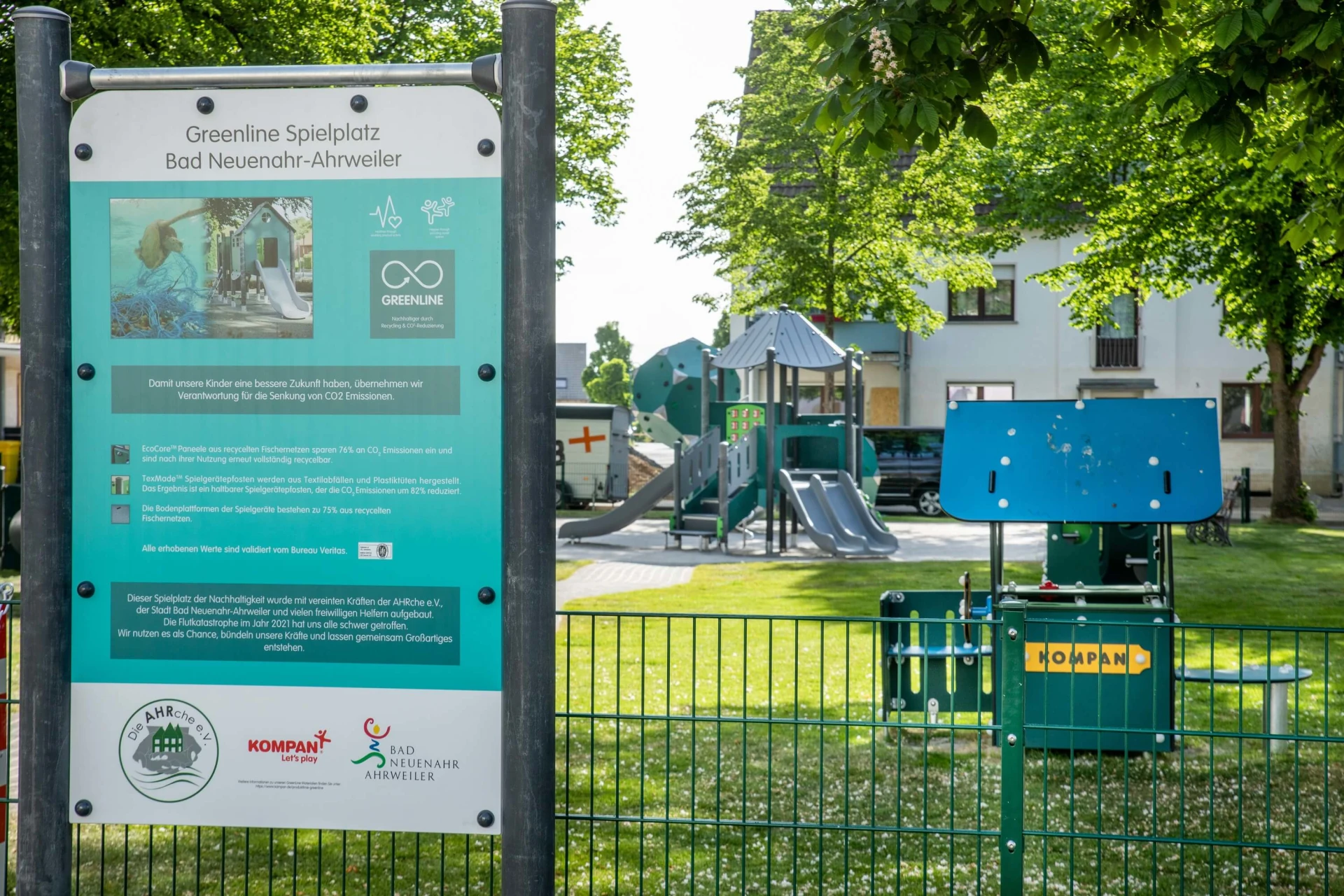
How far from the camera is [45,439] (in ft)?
11.2

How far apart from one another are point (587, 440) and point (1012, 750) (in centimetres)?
2847

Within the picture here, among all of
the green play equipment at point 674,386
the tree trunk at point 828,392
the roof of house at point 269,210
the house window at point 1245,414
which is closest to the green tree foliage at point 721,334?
the tree trunk at point 828,392

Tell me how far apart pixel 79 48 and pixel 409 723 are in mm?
13769

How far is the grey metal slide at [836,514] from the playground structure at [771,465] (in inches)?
0.9

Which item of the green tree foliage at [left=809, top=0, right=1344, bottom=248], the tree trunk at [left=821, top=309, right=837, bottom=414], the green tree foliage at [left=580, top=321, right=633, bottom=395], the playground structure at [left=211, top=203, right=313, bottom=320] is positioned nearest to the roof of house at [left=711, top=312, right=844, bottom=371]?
the tree trunk at [left=821, top=309, right=837, bottom=414]

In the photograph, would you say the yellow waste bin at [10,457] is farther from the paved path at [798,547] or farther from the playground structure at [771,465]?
the playground structure at [771,465]

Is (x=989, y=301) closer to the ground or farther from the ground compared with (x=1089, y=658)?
farther from the ground

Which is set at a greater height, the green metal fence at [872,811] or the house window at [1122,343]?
the house window at [1122,343]

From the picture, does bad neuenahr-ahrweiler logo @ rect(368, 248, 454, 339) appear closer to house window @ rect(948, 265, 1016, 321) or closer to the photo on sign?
the photo on sign

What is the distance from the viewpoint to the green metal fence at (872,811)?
14.7 ft

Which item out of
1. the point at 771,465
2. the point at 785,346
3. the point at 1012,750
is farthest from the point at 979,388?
the point at 1012,750

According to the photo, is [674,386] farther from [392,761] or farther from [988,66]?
[392,761]

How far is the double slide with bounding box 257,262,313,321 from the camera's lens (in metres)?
3.43

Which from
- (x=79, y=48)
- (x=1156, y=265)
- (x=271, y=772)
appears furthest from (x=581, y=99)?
(x=271, y=772)
